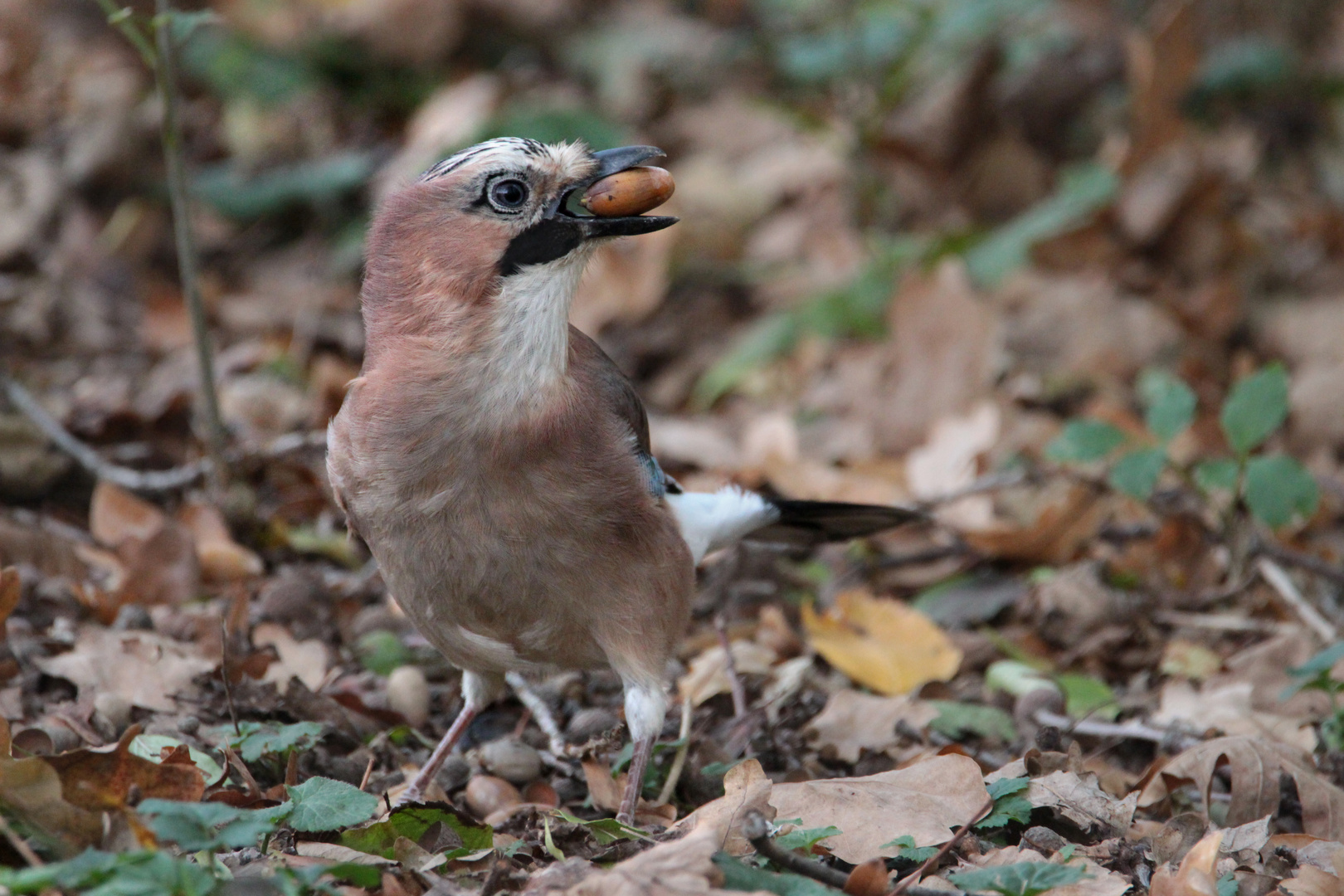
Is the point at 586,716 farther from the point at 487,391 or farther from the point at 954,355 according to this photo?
the point at 954,355

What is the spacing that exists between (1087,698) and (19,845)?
3074mm

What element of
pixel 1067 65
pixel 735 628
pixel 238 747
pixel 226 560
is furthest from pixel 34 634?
pixel 1067 65

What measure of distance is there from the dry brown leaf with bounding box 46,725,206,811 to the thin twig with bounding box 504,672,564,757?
1.39 metres

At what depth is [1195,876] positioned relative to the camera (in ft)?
9.18

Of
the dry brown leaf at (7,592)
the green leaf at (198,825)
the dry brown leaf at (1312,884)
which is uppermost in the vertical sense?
the green leaf at (198,825)

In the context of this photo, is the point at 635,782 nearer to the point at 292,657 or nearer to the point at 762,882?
the point at 762,882

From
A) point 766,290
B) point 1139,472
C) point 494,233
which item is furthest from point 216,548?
point 766,290

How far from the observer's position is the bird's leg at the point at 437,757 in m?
3.71

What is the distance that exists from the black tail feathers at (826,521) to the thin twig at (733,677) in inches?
13.1

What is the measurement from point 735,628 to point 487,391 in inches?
76.0

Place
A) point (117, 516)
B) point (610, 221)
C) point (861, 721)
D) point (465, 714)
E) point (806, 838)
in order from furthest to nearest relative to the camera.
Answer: point (117, 516), point (861, 721), point (465, 714), point (610, 221), point (806, 838)

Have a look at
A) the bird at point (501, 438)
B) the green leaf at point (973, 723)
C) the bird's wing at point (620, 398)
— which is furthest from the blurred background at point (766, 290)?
the bird's wing at point (620, 398)

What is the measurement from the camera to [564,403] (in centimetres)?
349

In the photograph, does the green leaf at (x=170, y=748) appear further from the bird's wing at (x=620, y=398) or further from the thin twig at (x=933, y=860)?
the thin twig at (x=933, y=860)
